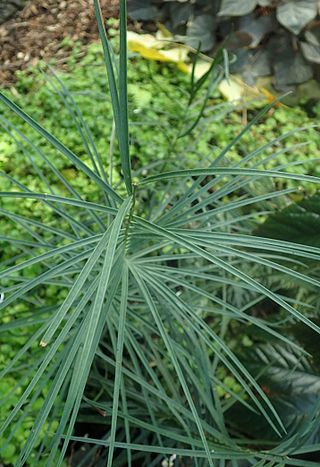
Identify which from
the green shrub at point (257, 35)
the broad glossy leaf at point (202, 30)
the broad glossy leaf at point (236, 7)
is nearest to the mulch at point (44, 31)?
the green shrub at point (257, 35)

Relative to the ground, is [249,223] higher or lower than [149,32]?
lower

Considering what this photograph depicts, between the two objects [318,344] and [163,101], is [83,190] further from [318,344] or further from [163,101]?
[318,344]

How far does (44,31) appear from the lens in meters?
3.04

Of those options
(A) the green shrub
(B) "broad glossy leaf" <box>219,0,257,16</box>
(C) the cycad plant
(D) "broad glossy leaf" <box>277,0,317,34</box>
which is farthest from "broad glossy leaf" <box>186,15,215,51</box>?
(C) the cycad plant

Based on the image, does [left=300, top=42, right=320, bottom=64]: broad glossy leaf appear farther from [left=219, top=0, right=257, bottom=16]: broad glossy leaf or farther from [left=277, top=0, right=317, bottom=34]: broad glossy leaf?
[left=219, top=0, right=257, bottom=16]: broad glossy leaf

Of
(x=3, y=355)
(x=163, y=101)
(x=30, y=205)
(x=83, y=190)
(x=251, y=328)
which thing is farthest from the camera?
(x=163, y=101)

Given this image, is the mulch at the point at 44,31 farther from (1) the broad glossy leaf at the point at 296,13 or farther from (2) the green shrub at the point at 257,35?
(1) the broad glossy leaf at the point at 296,13

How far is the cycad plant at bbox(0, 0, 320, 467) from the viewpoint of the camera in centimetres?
82

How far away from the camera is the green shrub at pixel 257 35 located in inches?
113

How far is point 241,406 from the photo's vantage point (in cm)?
151

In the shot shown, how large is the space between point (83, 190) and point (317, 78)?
4.56ft

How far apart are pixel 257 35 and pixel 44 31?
1.02 metres

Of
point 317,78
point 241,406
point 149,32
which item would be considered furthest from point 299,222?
point 149,32

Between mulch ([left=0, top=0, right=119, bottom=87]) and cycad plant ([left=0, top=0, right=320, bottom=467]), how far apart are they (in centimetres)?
86
